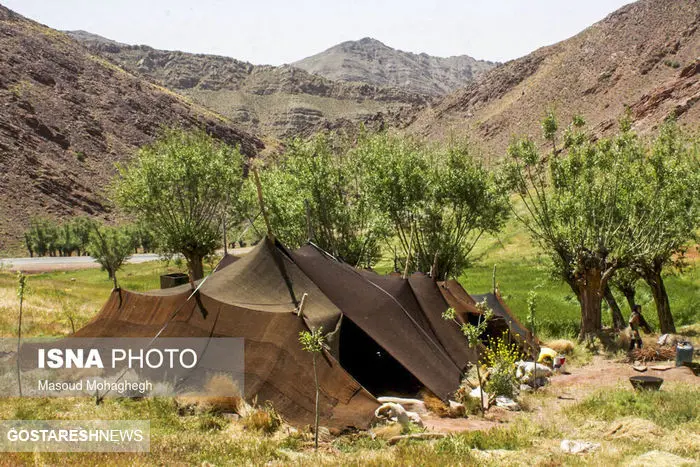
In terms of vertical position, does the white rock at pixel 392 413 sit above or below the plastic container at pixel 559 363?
above

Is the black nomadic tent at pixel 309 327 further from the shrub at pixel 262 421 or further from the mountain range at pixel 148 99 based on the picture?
the mountain range at pixel 148 99

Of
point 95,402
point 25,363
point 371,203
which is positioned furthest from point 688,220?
point 25,363

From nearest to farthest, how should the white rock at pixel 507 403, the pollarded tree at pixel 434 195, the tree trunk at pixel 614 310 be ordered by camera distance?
the white rock at pixel 507 403
the tree trunk at pixel 614 310
the pollarded tree at pixel 434 195

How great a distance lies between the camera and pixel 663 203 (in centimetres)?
2309

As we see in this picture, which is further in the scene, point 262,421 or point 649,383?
point 649,383

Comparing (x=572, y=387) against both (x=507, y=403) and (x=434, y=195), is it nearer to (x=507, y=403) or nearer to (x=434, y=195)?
(x=507, y=403)

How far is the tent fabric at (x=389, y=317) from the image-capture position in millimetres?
15750

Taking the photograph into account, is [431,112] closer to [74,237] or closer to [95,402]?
[74,237]

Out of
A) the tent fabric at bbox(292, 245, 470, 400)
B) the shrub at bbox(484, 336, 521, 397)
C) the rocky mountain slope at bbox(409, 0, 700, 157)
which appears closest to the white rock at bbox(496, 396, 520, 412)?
the shrub at bbox(484, 336, 521, 397)

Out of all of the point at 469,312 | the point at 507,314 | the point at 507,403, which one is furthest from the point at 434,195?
the point at 507,403

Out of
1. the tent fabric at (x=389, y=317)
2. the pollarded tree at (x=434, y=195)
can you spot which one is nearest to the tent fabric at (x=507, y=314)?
the pollarded tree at (x=434, y=195)

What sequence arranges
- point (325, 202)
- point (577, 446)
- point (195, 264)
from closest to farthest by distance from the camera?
point (577, 446) < point (325, 202) < point (195, 264)

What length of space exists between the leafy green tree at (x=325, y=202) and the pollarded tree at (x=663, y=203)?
40.5 feet

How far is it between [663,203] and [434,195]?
9947mm
